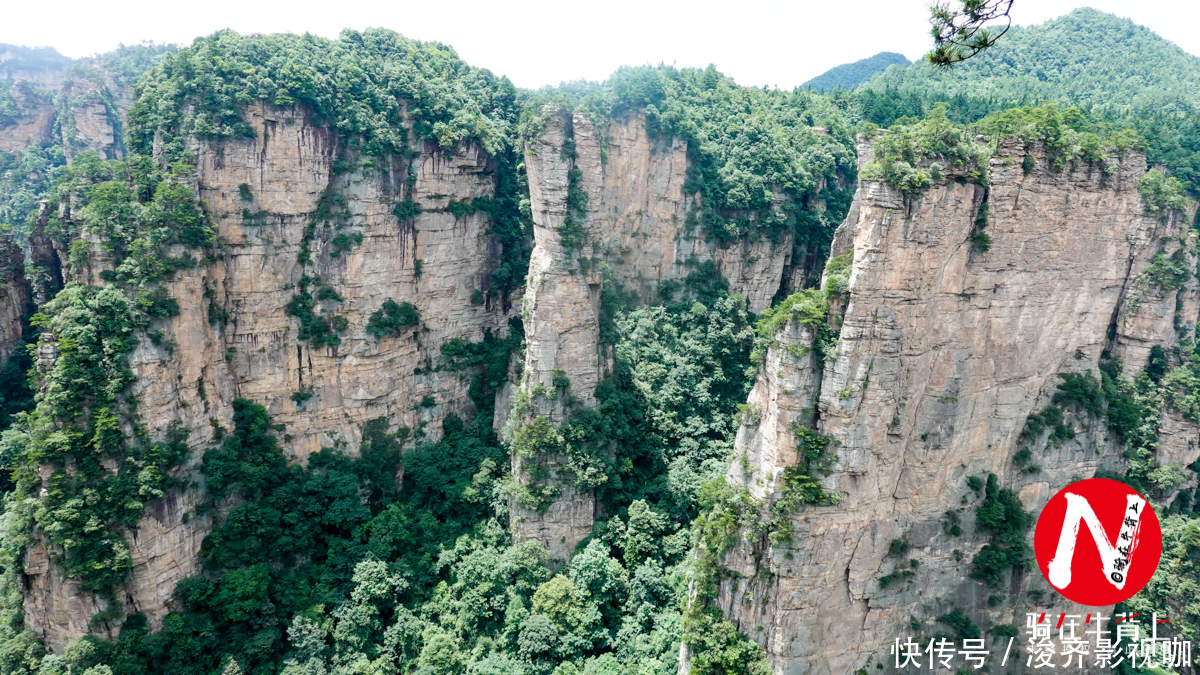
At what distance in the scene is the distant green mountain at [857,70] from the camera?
7594 centimetres

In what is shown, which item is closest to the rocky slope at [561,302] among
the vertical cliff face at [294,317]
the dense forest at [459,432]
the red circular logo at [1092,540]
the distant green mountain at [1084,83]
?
the dense forest at [459,432]

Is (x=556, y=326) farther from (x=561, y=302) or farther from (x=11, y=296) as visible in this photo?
(x=11, y=296)

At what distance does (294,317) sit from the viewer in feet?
91.3

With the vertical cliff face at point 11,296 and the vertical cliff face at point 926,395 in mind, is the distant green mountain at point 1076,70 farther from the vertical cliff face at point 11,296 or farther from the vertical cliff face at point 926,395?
the vertical cliff face at point 11,296

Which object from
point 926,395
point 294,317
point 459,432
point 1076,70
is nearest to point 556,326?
point 459,432

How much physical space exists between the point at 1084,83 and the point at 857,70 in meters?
32.0

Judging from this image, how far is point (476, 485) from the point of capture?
2916 cm

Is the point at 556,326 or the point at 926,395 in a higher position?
the point at 556,326

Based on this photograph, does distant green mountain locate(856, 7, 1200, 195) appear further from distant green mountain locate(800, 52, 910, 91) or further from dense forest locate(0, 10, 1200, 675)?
distant green mountain locate(800, 52, 910, 91)

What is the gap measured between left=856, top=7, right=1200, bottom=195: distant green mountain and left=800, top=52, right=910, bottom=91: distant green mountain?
54.0 ft

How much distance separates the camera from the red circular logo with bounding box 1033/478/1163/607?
21625 mm

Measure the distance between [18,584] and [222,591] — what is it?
238 inches

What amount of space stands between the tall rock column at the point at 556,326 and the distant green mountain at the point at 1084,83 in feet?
67.9

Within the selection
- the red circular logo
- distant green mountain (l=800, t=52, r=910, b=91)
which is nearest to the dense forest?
the red circular logo
